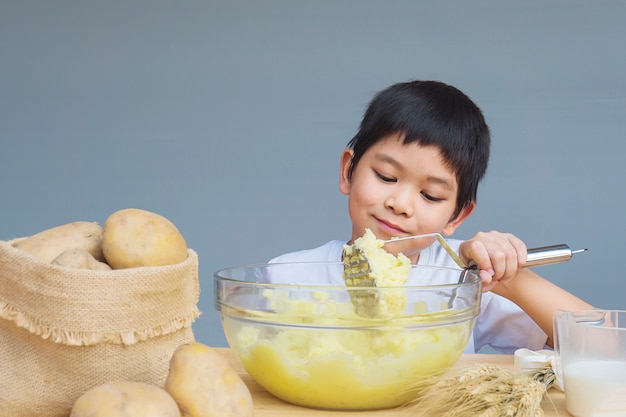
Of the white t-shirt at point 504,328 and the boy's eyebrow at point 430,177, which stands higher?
the boy's eyebrow at point 430,177

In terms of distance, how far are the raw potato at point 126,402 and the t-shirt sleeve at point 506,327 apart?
103 cm

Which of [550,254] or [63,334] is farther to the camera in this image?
[550,254]

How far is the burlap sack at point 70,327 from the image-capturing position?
799mm

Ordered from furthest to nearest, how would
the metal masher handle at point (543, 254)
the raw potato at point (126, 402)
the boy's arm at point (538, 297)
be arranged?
the boy's arm at point (538, 297)
the metal masher handle at point (543, 254)
the raw potato at point (126, 402)

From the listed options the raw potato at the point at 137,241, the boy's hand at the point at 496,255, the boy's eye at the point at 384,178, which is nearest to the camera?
the raw potato at the point at 137,241

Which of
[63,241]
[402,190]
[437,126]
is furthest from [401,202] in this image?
[63,241]

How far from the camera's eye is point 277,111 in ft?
9.05

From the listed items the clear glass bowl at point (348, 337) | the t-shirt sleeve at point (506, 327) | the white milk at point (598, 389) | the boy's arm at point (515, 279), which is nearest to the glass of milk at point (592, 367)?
the white milk at point (598, 389)

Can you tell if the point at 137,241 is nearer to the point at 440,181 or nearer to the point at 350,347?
the point at 350,347

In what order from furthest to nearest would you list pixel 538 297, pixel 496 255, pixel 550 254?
pixel 538 297, pixel 496 255, pixel 550 254

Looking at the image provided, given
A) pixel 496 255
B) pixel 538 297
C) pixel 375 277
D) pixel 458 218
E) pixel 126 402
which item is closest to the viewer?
pixel 126 402

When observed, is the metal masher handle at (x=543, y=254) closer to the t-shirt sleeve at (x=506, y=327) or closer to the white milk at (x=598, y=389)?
the white milk at (x=598, y=389)

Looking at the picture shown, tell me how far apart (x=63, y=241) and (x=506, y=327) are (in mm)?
1075

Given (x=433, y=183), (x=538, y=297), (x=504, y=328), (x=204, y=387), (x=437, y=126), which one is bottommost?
(x=504, y=328)
